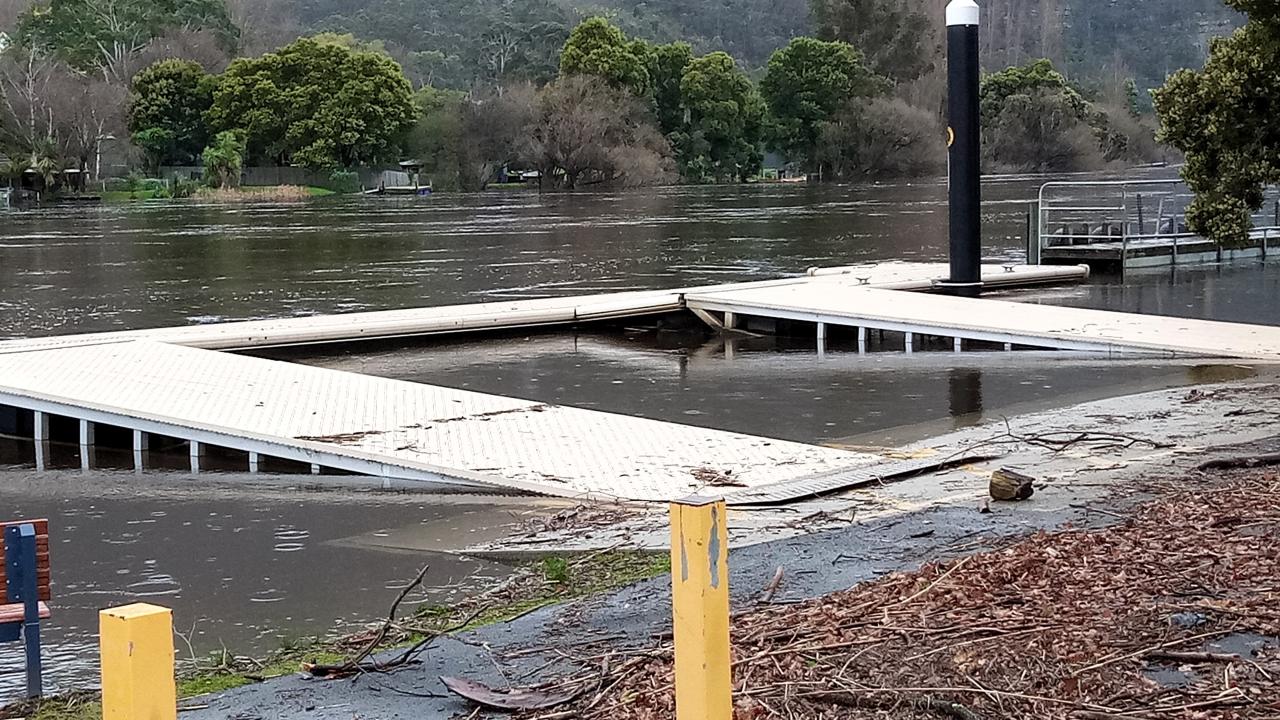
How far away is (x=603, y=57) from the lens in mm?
95250

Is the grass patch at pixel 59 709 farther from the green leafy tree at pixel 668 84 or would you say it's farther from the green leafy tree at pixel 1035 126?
the green leafy tree at pixel 1035 126

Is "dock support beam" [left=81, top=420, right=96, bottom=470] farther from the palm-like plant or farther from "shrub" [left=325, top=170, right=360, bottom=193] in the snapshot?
"shrub" [left=325, top=170, right=360, bottom=193]

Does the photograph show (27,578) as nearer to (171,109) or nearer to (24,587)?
(24,587)

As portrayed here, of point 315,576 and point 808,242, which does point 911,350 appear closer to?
point 315,576

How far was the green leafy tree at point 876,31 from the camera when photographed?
126750 mm

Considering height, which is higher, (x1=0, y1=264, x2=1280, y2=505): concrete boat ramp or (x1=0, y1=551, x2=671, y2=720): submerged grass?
(x1=0, y1=264, x2=1280, y2=505): concrete boat ramp

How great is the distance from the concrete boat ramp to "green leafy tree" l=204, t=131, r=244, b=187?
6808 cm

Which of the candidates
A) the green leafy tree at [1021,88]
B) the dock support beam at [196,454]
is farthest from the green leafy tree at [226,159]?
the dock support beam at [196,454]

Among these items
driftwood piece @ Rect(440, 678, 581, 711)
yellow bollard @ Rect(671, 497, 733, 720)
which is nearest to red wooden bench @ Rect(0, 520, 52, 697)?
driftwood piece @ Rect(440, 678, 581, 711)

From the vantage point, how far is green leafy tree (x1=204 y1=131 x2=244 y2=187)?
8294 centimetres

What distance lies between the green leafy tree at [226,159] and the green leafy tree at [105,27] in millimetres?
24623

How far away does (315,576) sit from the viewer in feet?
25.3

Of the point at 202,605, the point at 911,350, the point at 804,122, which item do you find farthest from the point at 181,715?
the point at 804,122

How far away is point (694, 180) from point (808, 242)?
6205 cm
